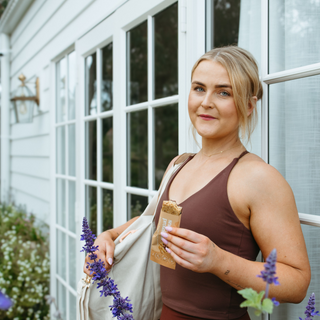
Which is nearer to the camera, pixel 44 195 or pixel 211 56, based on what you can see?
pixel 211 56

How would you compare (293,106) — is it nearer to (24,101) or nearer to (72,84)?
(72,84)

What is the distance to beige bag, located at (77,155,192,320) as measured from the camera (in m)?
1.23

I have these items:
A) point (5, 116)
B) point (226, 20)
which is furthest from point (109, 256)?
point (5, 116)

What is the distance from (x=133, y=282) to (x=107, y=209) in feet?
4.38

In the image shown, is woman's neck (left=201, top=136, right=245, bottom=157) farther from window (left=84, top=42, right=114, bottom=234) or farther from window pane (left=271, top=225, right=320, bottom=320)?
window (left=84, top=42, right=114, bottom=234)

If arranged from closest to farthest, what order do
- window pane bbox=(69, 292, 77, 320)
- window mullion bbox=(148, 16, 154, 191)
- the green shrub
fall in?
window mullion bbox=(148, 16, 154, 191), window pane bbox=(69, 292, 77, 320), the green shrub

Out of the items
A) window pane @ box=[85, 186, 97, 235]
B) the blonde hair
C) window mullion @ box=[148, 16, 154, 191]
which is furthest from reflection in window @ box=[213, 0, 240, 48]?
the blonde hair

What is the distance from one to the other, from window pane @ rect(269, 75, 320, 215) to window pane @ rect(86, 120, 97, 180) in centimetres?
175

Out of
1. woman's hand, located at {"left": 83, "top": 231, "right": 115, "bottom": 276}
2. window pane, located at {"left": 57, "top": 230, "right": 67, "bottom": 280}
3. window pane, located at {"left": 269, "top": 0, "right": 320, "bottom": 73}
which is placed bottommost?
window pane, located at {"left": 57, "top": 230, "right": 67, "bottom": 280}

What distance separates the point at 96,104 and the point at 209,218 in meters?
1.92

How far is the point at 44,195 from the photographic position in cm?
404

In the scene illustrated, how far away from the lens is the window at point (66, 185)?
312 centimetres

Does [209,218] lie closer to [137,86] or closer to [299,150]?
[299,150]

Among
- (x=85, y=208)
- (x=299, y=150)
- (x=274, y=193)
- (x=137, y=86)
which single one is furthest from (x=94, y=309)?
(x=137, y=86)
